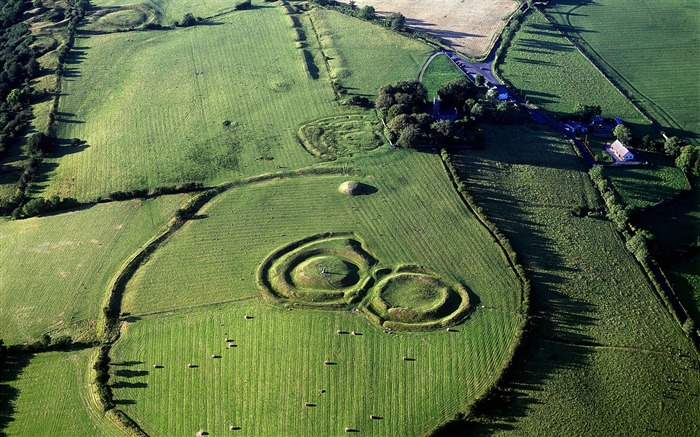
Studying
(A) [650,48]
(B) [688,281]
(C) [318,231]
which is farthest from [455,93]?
(A) [650,48]

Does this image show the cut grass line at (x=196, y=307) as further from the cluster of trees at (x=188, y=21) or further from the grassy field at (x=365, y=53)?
the cluster of trees at (x=188, y=21)

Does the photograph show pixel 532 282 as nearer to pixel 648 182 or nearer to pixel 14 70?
pixel 648 182

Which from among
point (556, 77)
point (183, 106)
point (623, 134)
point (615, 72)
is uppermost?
point (615, 72)

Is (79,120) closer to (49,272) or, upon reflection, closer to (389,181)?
(49,272)

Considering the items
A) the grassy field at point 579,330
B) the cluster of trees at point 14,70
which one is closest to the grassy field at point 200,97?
the cluster of trees at point 14,70

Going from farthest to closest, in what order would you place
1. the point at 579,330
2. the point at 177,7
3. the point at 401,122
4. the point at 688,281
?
the point at 177,7, the point at 401,122, the point at 688,281, the point at 579,330

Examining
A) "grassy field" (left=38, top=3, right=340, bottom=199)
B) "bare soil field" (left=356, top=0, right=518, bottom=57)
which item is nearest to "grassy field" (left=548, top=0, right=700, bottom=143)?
"bare soil field" (left=356, top=0, right=518, bottom=57)

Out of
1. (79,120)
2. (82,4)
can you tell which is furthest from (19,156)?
(82,4)

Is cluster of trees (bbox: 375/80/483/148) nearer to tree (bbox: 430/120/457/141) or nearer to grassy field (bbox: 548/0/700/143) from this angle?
tree (bbox: 430/120/457/141)
